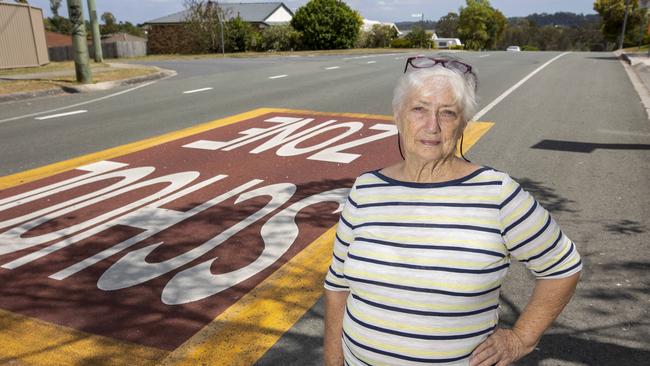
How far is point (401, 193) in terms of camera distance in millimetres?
1926

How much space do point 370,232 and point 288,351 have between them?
60.5 inches

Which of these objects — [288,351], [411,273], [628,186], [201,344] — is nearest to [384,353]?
[411,273]

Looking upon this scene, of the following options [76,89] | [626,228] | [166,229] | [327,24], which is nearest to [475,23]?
[327,24]

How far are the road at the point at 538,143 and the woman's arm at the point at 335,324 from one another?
0.97 metres

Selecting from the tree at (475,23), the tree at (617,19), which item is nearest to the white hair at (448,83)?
the tree at (617,19)

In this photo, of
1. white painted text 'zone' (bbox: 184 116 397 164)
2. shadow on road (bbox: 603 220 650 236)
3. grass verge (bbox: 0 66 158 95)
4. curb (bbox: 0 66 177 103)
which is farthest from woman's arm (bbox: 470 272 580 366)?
grass verge (bbox: 0 66 158 95)

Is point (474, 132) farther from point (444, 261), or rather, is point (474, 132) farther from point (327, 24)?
point (327, 24)

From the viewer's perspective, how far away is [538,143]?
8.40 meters

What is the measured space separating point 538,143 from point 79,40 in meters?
13.3

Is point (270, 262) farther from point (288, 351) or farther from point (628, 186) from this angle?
point (628, 186)

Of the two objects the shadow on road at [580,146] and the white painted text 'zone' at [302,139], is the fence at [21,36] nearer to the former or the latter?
the white painted text 'zone' at [302,139]

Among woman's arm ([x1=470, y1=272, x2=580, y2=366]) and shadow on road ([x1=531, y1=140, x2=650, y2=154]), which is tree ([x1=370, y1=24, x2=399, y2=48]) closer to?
shadow on road ([x1=531, y1=140, x2=650, y2=154])

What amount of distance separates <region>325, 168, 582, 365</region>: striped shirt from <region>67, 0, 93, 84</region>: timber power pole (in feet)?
51.2

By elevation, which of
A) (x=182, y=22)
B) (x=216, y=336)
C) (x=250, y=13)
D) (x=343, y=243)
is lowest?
(x=216, y=336)
